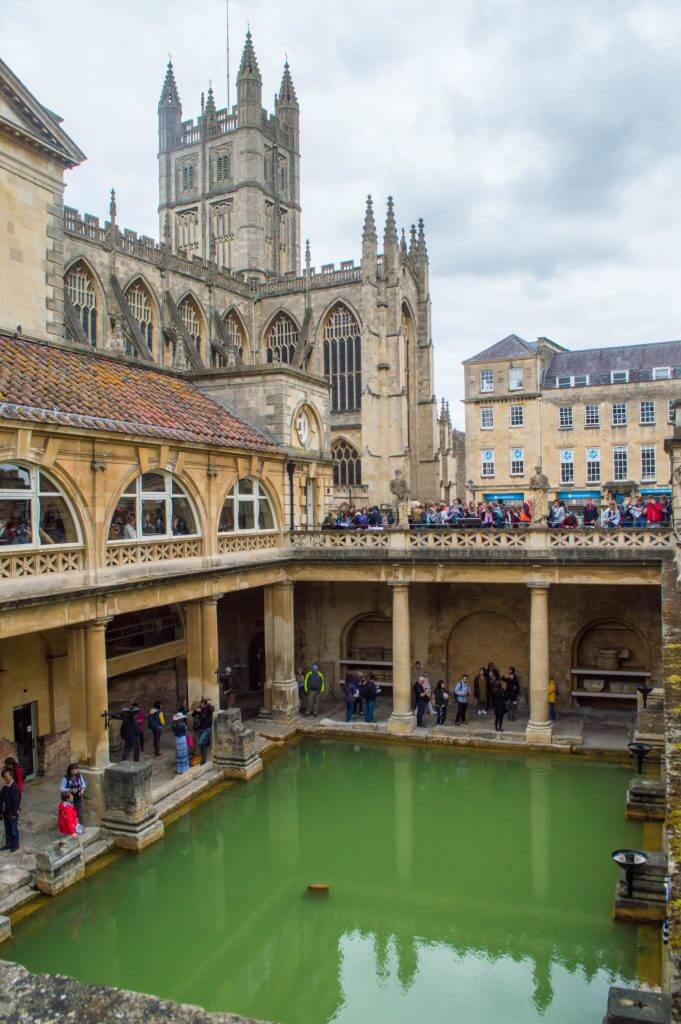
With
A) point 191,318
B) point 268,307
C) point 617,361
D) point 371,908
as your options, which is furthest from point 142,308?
point 371,908

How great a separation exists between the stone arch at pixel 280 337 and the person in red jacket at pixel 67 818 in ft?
140

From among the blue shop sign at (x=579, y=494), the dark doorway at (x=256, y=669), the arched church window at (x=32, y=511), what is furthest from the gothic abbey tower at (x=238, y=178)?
the arched church window at (x=32, y=511)

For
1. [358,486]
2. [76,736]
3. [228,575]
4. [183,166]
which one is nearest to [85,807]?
[76,736]

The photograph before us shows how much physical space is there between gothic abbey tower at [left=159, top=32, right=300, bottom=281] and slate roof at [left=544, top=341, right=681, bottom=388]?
25882 millimetres

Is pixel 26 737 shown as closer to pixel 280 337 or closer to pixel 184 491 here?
pixel 184 491

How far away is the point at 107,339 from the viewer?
138 feet

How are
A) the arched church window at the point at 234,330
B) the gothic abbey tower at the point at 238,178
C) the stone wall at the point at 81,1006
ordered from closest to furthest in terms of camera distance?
the stone wall at the point at 81,1006
the arched church window at the point at 234,330
the gothic abbey tower at the point at 238,178

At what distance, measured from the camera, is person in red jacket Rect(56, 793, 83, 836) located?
1489 centimetres

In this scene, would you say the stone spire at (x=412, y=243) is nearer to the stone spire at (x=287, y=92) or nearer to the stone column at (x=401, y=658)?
the stone spire at (x=287, y=92)

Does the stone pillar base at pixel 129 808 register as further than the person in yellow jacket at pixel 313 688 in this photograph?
No

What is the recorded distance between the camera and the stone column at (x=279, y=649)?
24625 millimetres

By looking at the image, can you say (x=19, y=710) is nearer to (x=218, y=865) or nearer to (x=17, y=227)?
(x=218, y=865)

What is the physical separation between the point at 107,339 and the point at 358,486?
17.9 metres

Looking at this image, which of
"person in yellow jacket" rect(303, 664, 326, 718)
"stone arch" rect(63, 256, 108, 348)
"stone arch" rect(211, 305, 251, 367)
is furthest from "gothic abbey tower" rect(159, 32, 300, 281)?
"person in yellow jacket" rect(303, 664, 326, 718)
